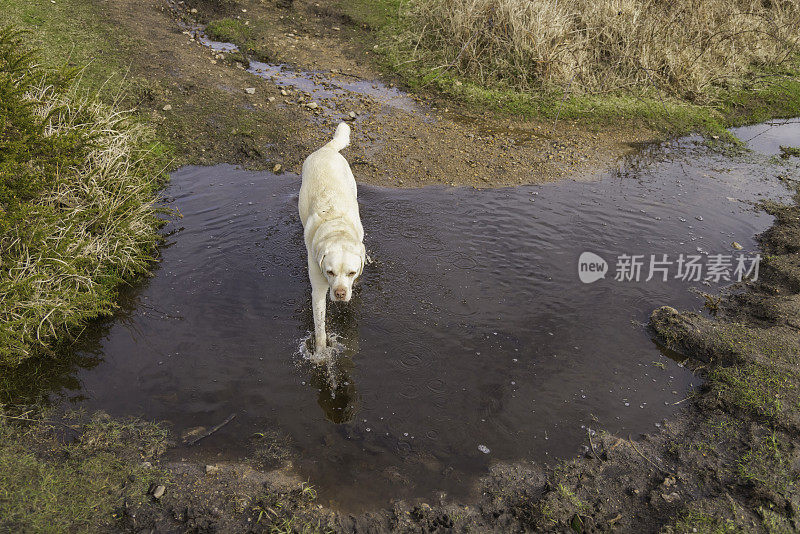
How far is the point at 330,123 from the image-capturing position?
9.14 m

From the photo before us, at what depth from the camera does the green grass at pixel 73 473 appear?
3.15m

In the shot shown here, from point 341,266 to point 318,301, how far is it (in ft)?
2.38

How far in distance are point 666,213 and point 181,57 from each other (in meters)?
10.2

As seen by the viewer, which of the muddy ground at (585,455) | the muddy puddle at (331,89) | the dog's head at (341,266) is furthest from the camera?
the muddy puddle at (331,89)

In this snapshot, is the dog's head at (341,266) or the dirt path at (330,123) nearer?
the dog's head at (341,266)

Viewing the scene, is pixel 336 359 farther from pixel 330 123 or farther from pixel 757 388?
pixel 330 123

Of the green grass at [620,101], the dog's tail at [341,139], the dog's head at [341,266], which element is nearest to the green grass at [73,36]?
the dog's tail at [341,139]

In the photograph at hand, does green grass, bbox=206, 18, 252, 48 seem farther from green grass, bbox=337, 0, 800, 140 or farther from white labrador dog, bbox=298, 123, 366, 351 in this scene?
white labrador dog, bbox=298, 123, 366, 351

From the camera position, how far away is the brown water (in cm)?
405

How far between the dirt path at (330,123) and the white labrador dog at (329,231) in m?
2.26

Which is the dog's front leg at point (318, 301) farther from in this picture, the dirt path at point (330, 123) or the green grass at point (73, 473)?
the dirt path at point (330, 123)

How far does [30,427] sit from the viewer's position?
3.87 meters

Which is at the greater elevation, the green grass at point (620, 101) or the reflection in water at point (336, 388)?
the green grass at point (620, 101)

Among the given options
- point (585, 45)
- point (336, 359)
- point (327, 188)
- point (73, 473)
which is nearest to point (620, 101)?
point (585, 45)
